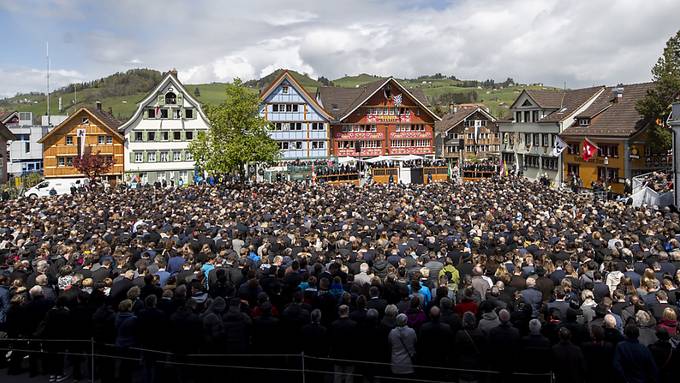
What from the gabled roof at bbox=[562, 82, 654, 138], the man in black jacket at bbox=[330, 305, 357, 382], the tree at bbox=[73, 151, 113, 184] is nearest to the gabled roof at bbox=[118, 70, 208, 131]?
the tree at bbox=[73, 151, 113, 184]

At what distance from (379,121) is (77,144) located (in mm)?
32887

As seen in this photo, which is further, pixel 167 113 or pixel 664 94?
pixel 167 113

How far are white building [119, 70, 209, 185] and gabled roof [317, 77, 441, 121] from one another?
15808mm

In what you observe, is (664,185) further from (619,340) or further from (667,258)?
(619,340)

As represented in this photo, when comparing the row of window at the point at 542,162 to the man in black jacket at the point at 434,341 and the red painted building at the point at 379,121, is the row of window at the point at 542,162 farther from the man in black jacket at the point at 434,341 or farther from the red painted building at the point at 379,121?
the man in black jacket at the point at 434,341

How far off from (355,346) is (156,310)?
3.29 metres

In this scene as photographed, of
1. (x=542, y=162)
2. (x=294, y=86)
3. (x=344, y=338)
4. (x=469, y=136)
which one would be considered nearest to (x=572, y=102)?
(x=542, y=162)

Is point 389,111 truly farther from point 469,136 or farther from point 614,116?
point 614,116

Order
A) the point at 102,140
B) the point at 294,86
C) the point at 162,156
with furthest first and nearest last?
the point at 294,86 < the point at 162,156 < the point at 102,140

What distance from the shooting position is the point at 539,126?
54906 mm

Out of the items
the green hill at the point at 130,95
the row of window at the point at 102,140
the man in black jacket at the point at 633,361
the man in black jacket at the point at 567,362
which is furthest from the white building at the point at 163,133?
the green hill at the point at 130,95

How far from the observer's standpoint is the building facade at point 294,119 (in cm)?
5900

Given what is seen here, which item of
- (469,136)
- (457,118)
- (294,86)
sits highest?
(294,86)

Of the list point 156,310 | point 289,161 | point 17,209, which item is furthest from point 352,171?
point 156,310
